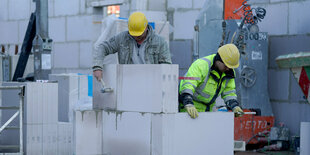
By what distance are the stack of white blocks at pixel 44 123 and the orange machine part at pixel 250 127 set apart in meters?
3.01

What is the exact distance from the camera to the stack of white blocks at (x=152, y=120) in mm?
6398

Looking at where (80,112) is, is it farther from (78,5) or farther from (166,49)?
(78,5)

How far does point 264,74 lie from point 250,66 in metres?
0.37

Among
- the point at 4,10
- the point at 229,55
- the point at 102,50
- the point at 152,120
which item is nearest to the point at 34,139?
the point at 102,50

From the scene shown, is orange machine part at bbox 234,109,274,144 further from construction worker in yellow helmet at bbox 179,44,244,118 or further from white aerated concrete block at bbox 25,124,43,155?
white aerated concrete block at bbox 25,124,43,155

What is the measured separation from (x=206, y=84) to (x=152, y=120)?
103 centimetres

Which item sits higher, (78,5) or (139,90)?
(78,5)

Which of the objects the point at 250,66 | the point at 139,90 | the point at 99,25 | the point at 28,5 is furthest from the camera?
the point at 28,5

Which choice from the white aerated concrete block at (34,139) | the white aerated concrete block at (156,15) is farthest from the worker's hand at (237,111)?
the white aerated concrete block at (156,15)

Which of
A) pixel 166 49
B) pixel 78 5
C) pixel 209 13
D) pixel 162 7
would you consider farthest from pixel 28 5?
pixel 166 49

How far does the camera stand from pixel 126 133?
679 cm

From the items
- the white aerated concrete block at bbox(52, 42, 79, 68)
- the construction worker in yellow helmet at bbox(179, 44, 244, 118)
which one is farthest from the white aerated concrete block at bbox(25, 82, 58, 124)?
the white aerated concrete block at bbox(52, 42, 79, 68)

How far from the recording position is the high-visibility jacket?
691 centimetres

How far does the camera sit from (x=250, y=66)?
10.7 meters
